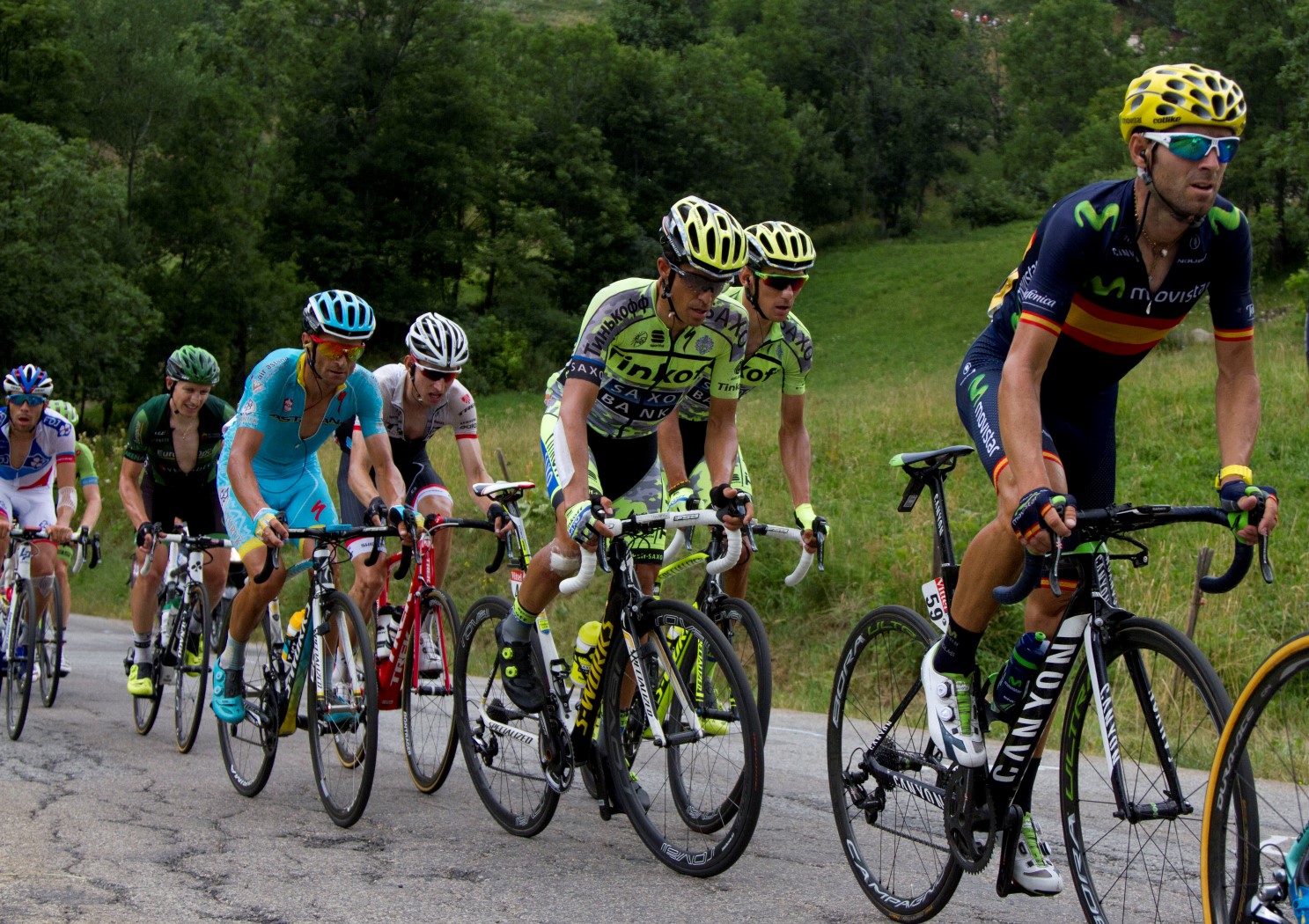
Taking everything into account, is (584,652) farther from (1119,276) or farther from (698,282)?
(1119,276)

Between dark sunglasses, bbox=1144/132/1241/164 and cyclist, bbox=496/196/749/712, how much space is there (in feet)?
6.40

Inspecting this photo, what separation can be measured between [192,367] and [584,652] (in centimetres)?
459

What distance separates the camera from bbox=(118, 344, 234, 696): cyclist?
353 inches

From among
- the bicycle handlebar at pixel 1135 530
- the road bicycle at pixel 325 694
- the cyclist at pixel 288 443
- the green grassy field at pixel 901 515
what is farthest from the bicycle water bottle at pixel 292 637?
the green grassy field at pixel 901 515

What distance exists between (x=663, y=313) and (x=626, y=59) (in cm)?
6493

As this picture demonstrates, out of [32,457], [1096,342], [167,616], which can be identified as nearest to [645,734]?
[1096,342]

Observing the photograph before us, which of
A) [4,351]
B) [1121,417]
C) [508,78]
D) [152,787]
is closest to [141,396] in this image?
[4,351]

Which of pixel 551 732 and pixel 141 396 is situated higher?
pixel 141 396

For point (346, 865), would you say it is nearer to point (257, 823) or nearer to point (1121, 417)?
point (257, 823)

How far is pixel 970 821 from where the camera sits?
4.07 meters

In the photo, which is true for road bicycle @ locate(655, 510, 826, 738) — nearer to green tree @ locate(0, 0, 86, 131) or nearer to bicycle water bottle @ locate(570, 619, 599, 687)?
bicycle water bottle @ locate(570, 619, 599, 687)

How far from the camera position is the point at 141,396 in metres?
48.1

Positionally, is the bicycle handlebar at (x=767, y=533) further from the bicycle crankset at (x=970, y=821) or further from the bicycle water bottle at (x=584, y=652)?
the bicycle crankset at (x=970, y=821)

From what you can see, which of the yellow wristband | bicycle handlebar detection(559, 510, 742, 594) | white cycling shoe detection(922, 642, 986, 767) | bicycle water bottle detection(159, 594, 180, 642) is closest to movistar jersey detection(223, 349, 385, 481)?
bicycle water bottle detection(159, 594, 180, 642)
